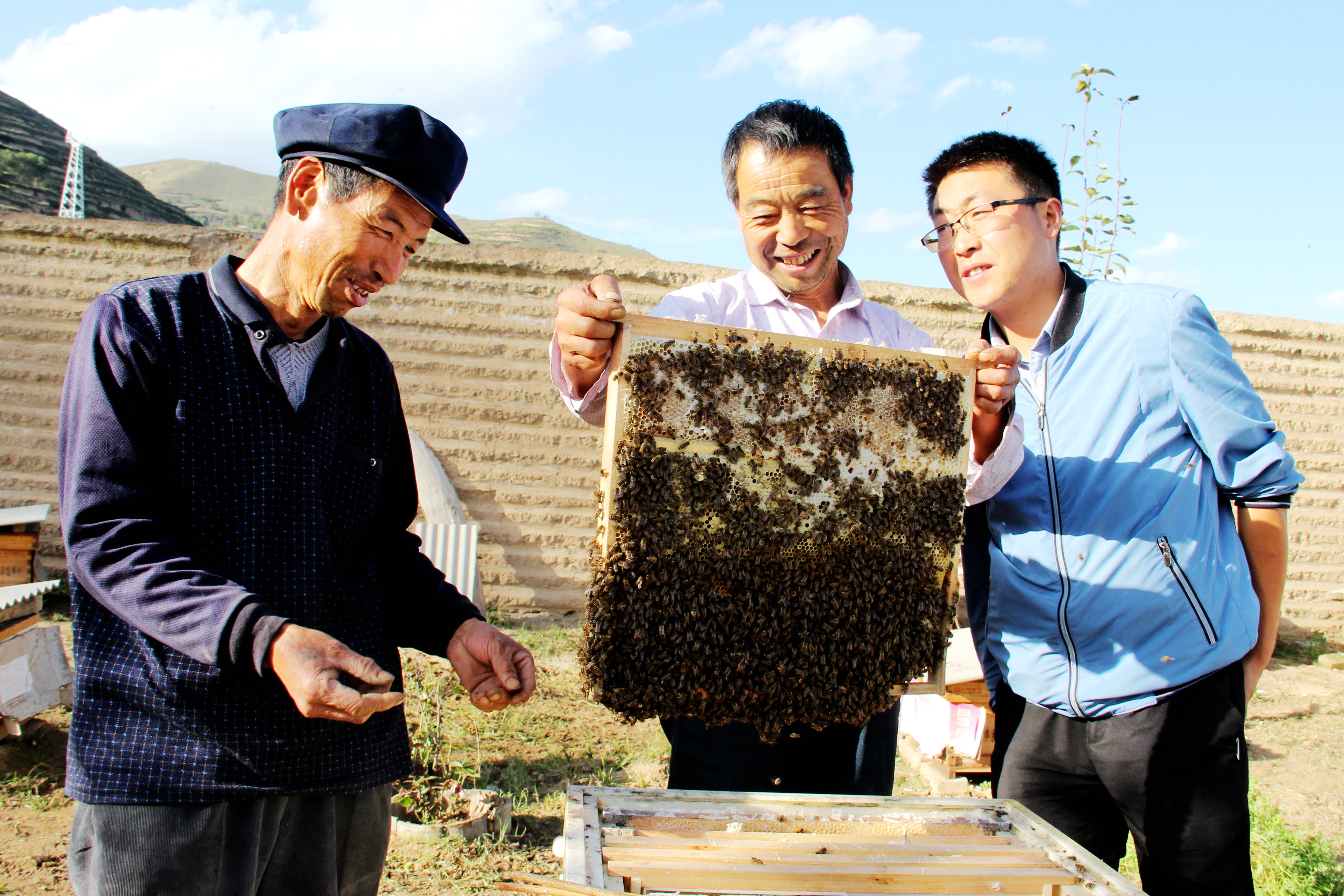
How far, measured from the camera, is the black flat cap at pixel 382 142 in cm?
218

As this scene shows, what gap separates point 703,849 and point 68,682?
545 cm

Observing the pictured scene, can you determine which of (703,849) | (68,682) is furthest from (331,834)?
(68,682)

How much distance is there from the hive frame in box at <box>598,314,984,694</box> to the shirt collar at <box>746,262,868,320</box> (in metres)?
0.40

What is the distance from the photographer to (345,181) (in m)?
2.21

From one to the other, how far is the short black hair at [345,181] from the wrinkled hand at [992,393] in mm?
1764

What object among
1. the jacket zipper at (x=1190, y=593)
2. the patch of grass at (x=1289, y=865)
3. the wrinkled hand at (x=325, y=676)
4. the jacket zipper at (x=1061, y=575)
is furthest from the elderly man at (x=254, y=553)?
the patch of grass at (x=1289, y=865)

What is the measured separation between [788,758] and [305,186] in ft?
7.31

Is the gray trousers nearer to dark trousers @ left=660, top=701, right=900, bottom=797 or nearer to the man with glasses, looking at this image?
dark trousers @ left=660, top=701, right=900, bottom=797

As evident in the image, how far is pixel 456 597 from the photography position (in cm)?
265

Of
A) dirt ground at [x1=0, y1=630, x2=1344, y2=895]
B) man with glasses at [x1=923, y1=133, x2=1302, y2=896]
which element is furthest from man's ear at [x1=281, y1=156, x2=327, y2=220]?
dirt ground at [x1=0, y1=630, x2=1344, y2=895]

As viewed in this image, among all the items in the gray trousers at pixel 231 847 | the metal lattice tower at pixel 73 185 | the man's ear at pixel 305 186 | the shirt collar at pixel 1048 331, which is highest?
the metal lattice tower at pixel 73 185

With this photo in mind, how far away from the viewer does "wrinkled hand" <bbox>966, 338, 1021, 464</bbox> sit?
2.55 meters

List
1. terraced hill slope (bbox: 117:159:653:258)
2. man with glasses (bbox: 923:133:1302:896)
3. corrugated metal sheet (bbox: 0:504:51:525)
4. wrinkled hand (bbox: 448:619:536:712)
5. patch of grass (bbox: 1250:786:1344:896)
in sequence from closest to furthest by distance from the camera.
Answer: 1. wrinkled hand (bbox: 448:619:536:712)
2. man with glasses (bbox: 923:133:1302:896)
3. patch of grass (bbox: 1250:786:1344:896)
4. corrugated metal sheet (bbox: 0:504:51:525)
5. terraced hill slope (bbox: 117:159:653:258)

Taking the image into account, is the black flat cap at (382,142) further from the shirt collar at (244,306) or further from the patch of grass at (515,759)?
the patch of grass at (515,759)
